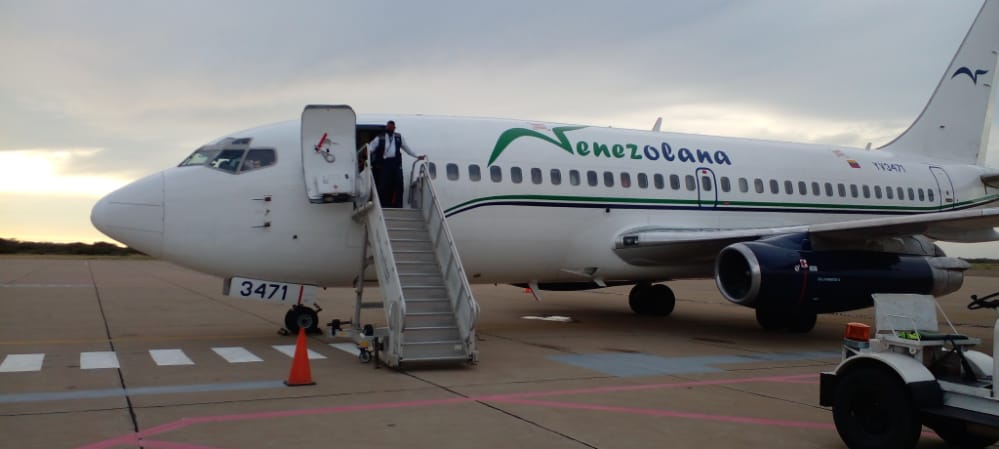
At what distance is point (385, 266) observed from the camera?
400 inches

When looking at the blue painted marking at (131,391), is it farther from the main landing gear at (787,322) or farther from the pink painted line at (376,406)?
the main landing gear at (787,322)

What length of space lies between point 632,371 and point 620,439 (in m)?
3.48

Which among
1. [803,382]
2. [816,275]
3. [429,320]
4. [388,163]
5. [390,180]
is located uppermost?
[388,163]

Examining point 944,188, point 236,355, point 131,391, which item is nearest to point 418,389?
point 131,391

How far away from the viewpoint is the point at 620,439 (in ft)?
19.7

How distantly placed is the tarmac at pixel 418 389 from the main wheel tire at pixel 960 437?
0.25 meters

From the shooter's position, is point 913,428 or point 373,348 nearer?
point 913,428

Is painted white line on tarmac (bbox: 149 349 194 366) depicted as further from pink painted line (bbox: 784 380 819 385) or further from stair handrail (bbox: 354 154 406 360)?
pink painted line (bbox: 784 380 819 385)

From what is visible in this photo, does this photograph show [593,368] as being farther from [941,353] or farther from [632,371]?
[941,353]

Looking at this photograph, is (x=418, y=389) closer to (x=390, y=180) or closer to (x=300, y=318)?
(x=390, y=180)

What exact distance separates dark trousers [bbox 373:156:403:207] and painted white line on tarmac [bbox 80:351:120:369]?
13.9 feet

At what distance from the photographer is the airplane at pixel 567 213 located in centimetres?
1121

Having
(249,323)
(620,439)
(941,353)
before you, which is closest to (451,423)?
(620,439)

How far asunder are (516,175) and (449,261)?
3154 mm
